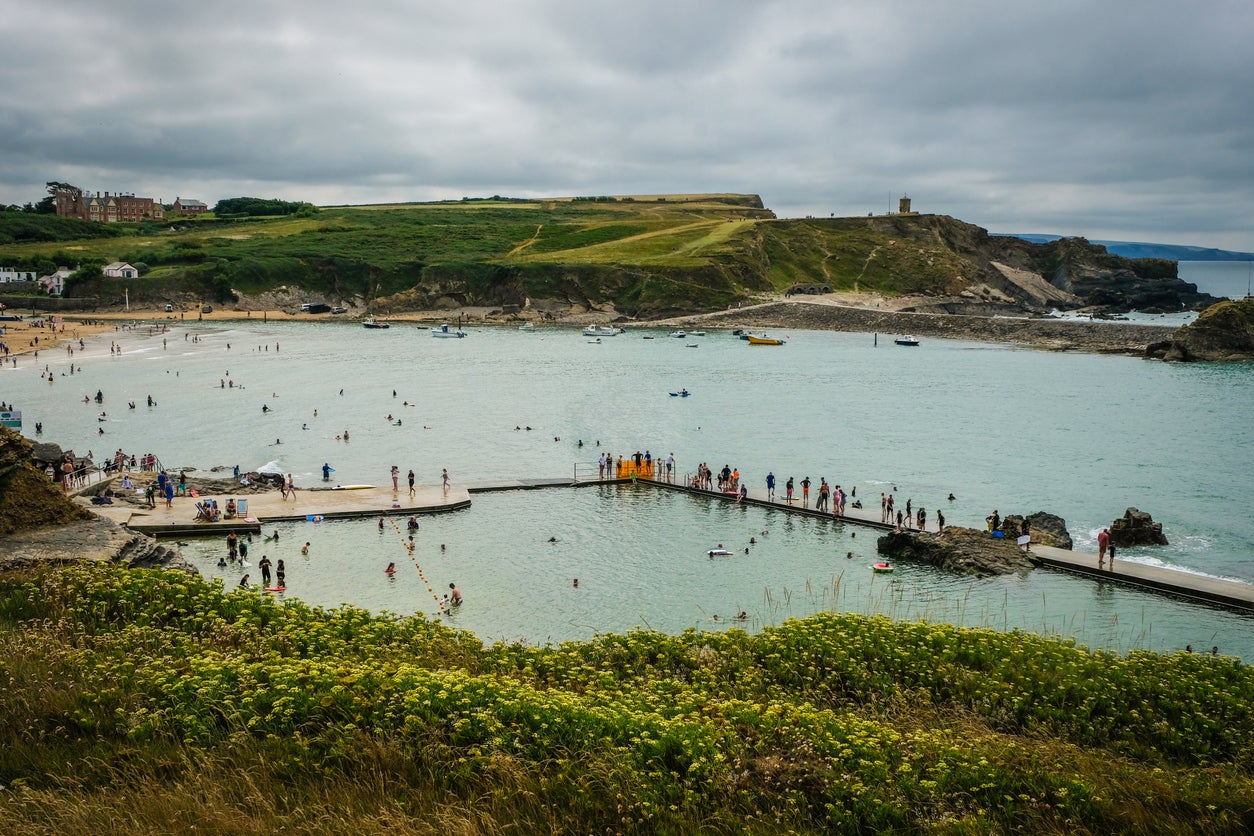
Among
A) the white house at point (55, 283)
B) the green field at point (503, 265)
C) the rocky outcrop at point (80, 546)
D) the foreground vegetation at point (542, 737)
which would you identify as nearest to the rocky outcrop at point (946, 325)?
the green field at point (503, 265)

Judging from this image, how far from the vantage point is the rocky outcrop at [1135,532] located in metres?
38.2

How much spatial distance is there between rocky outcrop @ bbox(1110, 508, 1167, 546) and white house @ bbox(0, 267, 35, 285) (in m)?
179

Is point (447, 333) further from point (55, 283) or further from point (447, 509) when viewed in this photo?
point (447, 509)

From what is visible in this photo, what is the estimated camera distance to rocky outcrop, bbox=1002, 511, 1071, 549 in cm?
3719

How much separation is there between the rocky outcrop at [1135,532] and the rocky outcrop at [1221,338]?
8921cm

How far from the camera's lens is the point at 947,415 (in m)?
74.3

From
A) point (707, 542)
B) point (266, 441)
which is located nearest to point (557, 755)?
point (707, 542)

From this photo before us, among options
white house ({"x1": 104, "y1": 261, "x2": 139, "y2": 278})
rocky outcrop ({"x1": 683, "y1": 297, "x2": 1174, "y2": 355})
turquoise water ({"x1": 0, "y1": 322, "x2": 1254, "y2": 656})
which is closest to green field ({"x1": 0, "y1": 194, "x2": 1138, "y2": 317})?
white house ({"x1": 104, "y1": 261, "x2": 139, "y2": 278})

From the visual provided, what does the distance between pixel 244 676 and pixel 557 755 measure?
5194 millimetres

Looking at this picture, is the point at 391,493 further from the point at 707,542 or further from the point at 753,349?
the point at 753,349

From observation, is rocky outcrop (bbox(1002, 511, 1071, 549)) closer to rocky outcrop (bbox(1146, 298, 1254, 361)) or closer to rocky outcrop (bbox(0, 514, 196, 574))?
rocky outcrop (bbox(0, 514, 196, 574))

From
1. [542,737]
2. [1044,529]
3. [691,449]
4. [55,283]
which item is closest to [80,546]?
[542,737]

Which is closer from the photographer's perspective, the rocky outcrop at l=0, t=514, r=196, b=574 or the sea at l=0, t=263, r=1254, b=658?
the rocky outcrop at l=0, t=514, r=196, b=574

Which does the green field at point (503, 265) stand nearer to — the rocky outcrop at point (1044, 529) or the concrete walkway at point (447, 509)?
the concrete walkway at point (447, 509)
